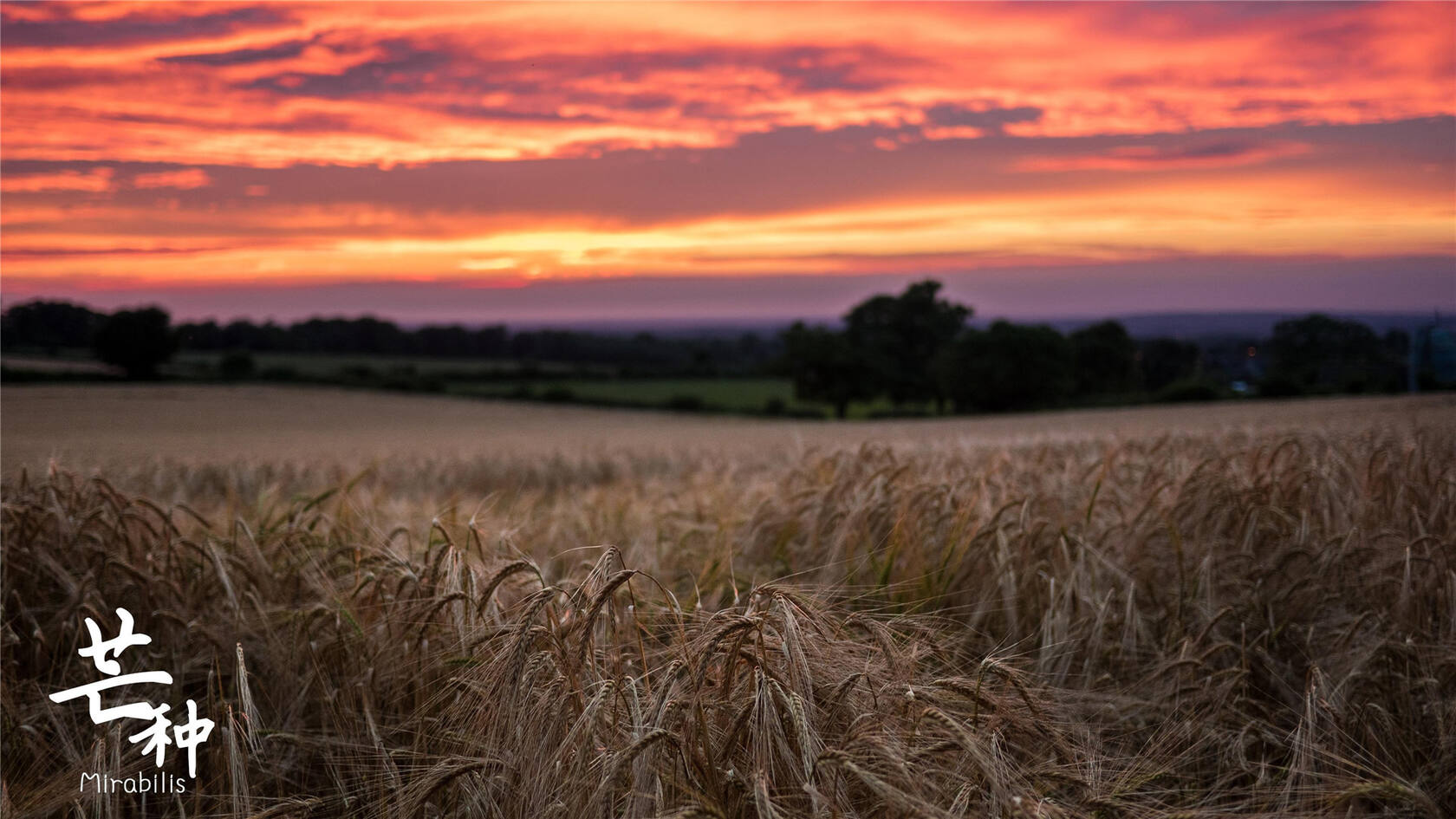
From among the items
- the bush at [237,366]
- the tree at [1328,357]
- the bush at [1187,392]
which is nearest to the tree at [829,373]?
the bush at [1187,392]

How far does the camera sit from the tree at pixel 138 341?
30.4 feet

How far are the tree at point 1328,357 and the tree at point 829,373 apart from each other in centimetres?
2468

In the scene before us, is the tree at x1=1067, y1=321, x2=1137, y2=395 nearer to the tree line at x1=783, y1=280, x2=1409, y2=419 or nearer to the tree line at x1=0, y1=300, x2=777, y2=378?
the tree line at x1=783, y1=280, x2=1409, y2=419

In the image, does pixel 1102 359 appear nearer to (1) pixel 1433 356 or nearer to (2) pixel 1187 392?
(2) pixel 1187 392

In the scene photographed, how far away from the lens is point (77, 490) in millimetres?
4387

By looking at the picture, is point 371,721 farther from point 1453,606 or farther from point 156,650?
point 1453,606

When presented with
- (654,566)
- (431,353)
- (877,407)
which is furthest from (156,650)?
(877,407)

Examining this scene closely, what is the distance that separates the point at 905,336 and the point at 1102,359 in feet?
53.7

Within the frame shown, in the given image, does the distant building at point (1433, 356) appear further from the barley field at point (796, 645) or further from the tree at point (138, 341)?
the tree at point (138, 341)

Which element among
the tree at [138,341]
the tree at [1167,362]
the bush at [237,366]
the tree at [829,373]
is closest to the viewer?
the tree at [138,341]

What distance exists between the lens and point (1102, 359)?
49188 mm

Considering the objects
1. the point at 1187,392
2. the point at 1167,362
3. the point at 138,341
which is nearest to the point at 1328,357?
the point at 1187,392

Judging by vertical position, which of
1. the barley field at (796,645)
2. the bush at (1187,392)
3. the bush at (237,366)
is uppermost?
the bush at (237,366)

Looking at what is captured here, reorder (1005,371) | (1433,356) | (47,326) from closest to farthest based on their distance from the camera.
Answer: (47,326) → (1433,356) → (1005,371)
